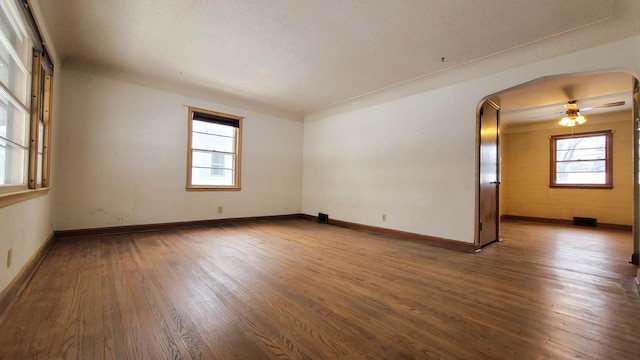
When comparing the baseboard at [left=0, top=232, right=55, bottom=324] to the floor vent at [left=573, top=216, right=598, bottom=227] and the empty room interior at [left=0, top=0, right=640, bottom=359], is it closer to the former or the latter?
the empty room interior at [left=0, top=0, right=640, bottom=359]

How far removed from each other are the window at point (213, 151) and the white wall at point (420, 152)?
77.2 inches

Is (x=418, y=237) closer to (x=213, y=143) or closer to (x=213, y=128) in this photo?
(x=213, y=143)

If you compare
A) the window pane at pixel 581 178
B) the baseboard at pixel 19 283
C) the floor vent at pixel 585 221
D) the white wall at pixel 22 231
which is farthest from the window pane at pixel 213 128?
the floor vent at pixel 585 221

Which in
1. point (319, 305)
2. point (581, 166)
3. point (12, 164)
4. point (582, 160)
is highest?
point (582, 160)

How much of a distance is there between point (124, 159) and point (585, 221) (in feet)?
31.6

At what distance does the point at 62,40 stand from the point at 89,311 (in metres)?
3.32

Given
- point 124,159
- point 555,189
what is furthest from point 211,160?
point 555,189

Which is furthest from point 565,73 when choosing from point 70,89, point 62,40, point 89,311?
point 70,89

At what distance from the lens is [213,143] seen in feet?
16.7

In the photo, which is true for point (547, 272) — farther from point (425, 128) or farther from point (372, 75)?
point (372, 75)

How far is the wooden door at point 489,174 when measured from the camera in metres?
3.67

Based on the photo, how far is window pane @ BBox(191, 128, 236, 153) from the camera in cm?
488

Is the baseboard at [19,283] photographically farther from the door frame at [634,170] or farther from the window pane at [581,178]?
the window pane at [581,178]

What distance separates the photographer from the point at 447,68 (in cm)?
365
